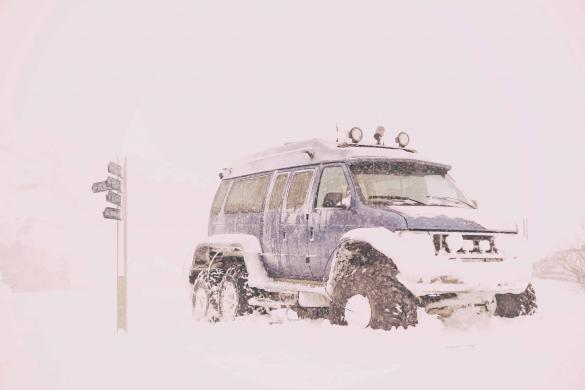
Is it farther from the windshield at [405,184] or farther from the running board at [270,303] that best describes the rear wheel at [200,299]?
the windshield at [405,184]

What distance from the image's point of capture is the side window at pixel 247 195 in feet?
32.4

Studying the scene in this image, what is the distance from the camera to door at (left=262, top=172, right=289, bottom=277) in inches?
360

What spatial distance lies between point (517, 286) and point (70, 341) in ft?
18.7

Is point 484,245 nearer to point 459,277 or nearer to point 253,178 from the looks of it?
point 459,277

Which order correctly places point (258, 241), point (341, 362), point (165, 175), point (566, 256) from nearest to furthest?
point (341, 362) → point (258, 241) → point (566, 256) → point (165, 175)

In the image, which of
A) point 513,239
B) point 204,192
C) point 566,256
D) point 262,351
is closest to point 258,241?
point 262,351

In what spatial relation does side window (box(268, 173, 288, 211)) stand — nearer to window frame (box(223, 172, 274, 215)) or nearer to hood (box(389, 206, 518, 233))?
window frame (box(223, 172, 274, 215))

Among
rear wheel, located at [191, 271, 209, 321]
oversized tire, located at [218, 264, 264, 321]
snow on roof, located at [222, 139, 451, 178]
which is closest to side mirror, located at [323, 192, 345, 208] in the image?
snow on roof, located at [222, 139, 451, 178]

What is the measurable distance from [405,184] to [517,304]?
80.1 inches

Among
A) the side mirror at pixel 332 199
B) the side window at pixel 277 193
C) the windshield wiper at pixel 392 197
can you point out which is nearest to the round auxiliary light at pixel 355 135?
the windshield wiper at pixel 392 197

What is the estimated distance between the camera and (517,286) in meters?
7.29

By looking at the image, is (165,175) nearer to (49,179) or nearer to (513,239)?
(49,179)

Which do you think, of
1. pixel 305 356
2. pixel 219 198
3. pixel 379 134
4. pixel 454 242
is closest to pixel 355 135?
pixel 379 134

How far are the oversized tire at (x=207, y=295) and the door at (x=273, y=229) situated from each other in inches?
57.9
